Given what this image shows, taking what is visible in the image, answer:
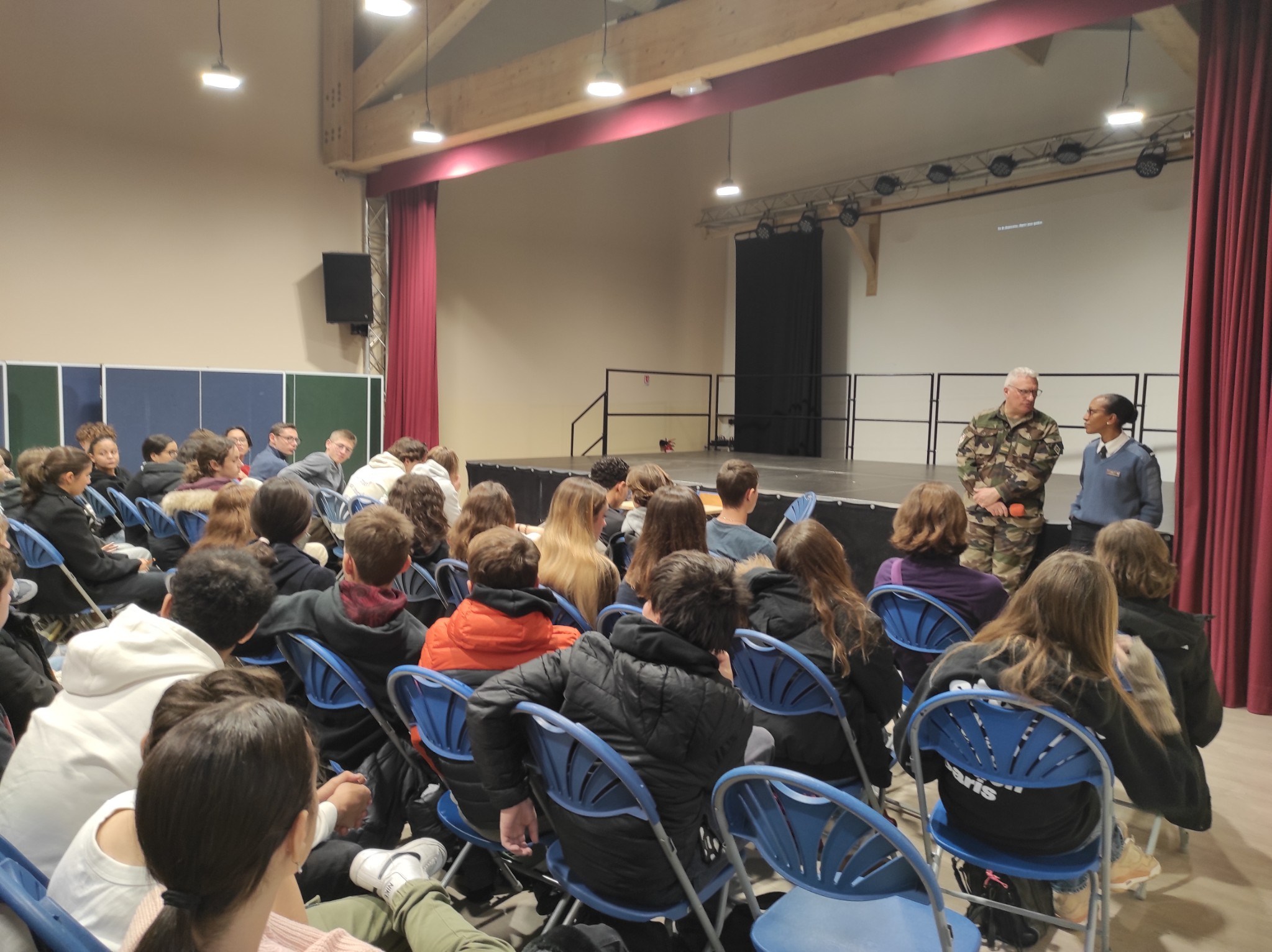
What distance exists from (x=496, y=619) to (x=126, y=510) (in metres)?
3.71

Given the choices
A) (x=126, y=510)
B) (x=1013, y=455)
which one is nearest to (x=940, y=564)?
(x=1013, y=455)

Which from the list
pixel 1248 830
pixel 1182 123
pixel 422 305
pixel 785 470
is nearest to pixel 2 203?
pixel 422 305

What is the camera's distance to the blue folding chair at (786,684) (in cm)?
204

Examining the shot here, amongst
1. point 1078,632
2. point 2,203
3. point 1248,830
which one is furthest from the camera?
point 2,203

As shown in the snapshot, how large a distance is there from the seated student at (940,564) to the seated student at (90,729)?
203 cm

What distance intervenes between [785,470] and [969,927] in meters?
7.21

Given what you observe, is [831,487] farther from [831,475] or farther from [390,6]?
[390,6]

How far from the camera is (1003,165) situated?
9219 mm

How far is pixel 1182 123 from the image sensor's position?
8062 millimetres

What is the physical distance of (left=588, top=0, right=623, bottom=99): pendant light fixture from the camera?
18.6 feet

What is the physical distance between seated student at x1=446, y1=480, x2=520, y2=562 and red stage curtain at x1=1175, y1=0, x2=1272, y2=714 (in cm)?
322

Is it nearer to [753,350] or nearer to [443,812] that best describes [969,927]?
[443,812]

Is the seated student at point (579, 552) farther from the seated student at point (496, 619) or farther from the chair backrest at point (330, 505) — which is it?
the chair backrest at point (330, 505)

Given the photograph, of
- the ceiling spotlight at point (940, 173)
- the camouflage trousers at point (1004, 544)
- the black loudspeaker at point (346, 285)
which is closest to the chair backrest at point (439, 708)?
the camouflage trousers at point (1004, 544)
